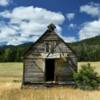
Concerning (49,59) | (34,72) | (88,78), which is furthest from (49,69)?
(88,78)

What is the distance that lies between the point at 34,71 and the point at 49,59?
5.39 ft

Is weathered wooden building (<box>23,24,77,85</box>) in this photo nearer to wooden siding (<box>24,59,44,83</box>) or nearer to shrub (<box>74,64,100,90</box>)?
wooden siding (<box>24,59,44,83</box>)

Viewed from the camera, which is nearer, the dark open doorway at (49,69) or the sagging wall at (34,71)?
the sagging wall at (34,71)

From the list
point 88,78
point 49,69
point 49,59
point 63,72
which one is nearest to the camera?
point 88,78

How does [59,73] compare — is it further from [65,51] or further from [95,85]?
[95,85]

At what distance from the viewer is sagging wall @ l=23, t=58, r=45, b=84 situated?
105 feet

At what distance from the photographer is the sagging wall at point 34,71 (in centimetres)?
3188

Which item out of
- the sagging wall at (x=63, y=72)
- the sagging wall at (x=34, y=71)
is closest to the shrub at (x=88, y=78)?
the sagging wall at (x=63, y=72)

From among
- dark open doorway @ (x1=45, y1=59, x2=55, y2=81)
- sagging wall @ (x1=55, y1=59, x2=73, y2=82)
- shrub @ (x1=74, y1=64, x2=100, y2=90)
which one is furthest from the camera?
dark open doorway @ (x1=45, y1=59, x2=55, y2=81)

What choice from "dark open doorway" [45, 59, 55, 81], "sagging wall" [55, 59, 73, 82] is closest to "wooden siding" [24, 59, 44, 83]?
"sagging wall" [55, 59, 73, 82]

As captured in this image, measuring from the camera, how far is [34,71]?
3194 centimetres

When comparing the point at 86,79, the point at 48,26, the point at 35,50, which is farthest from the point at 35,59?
the point at 86,79

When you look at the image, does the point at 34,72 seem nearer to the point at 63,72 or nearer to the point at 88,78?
the point at 63,72

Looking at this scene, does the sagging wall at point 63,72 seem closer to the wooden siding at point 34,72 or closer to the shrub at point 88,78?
the wooden siding at point 34,72
